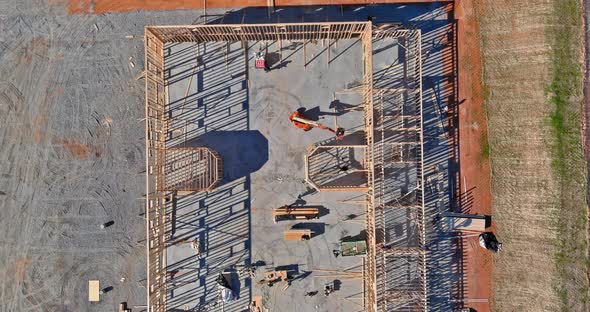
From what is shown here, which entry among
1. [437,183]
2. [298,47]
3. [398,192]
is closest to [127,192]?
[298,47]

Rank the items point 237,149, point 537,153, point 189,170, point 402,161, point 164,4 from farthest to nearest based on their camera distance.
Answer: point 164,4 → point 237,149 → point 189,170 → point 537,153 → point 402,161

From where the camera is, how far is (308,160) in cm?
2119

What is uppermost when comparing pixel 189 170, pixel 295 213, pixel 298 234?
pixel 189 170

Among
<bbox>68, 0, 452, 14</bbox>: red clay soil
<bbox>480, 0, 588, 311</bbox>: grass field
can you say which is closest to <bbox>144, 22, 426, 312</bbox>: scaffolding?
<bbox>68, 0, 452, 14</bbox>: red clay soil

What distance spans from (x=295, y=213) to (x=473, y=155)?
10192 mm

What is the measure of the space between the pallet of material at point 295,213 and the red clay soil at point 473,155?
8.19 meters

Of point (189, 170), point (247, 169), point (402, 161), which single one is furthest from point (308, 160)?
point (189, 170)

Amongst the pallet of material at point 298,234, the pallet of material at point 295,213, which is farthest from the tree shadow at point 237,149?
the pallet of material at point 298,234

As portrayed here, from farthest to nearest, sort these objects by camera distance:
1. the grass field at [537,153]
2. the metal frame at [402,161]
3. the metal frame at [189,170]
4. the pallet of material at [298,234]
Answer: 1. the metal frame at [189,170]
2. the pallet of material at [298,234]
3. the grass field at [537,153]
4. the metal frame at [402,161]

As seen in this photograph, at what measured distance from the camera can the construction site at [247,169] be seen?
21.2m

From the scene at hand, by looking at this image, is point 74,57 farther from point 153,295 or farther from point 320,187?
point 320,187

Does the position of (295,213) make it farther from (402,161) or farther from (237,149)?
(402,161)

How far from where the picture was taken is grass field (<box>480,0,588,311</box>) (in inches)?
816

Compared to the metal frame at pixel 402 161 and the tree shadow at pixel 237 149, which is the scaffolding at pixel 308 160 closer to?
the metal frame at pixel 402 161
